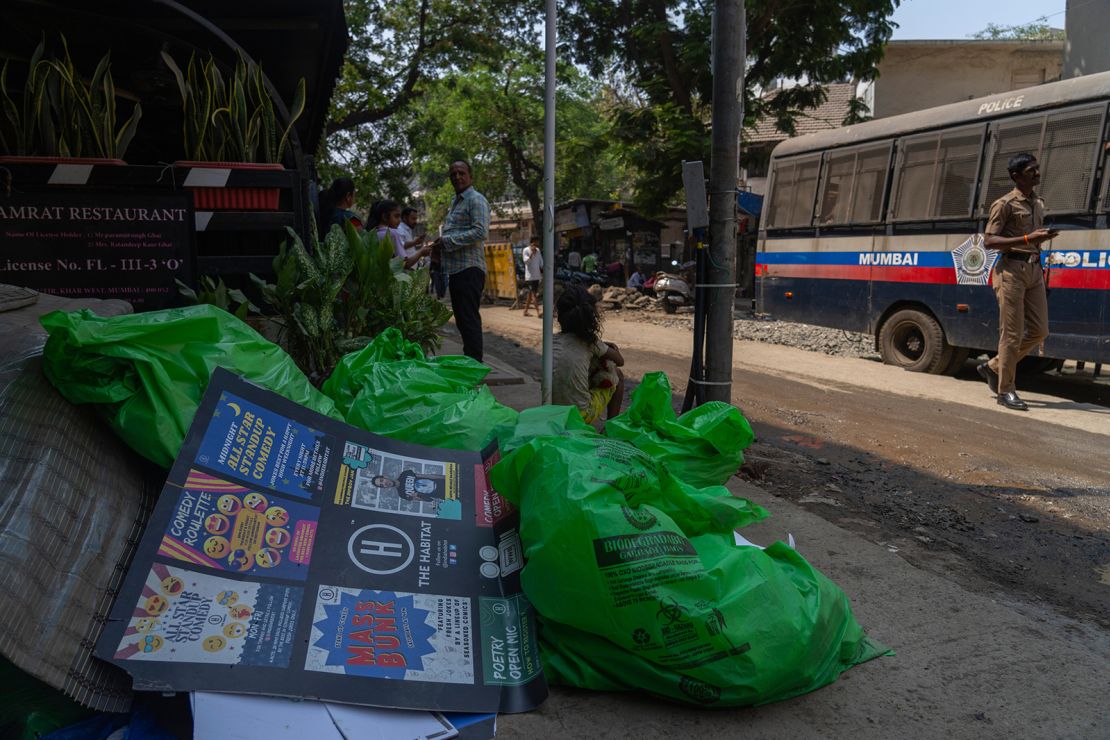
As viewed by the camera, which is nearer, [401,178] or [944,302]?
[944,302]

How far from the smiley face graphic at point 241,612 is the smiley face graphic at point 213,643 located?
7 cm

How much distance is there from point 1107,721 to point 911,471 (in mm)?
2710

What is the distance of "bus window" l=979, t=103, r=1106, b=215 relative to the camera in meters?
6.89

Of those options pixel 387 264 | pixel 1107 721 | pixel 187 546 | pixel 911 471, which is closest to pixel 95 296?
pixel 387 264

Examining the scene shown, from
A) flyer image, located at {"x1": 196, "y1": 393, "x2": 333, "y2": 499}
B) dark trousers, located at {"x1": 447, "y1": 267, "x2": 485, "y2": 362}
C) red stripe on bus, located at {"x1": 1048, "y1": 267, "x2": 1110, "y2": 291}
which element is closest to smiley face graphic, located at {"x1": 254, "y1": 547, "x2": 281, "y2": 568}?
flyer image, located at {"x1": 196, "y1": 393, "x2": 333, "y2": 499}

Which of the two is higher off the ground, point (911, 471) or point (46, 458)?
point (46, 458)

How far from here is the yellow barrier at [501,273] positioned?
18.2 m

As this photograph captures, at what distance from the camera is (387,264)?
4320 mm

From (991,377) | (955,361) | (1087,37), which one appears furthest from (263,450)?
(1087,37)

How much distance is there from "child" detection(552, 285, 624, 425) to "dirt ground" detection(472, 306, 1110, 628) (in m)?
0.89

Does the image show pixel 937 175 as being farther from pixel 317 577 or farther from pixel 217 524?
pixel 217 524

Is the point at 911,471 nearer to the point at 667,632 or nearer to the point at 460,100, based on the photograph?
the point at 667,632

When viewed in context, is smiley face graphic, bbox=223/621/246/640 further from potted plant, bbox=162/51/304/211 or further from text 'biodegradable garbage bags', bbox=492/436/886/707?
potted plant, bbox=162/51/304/211

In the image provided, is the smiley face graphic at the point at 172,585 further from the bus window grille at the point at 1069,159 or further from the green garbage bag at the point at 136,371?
the bus window grille at the point at 1069,159
